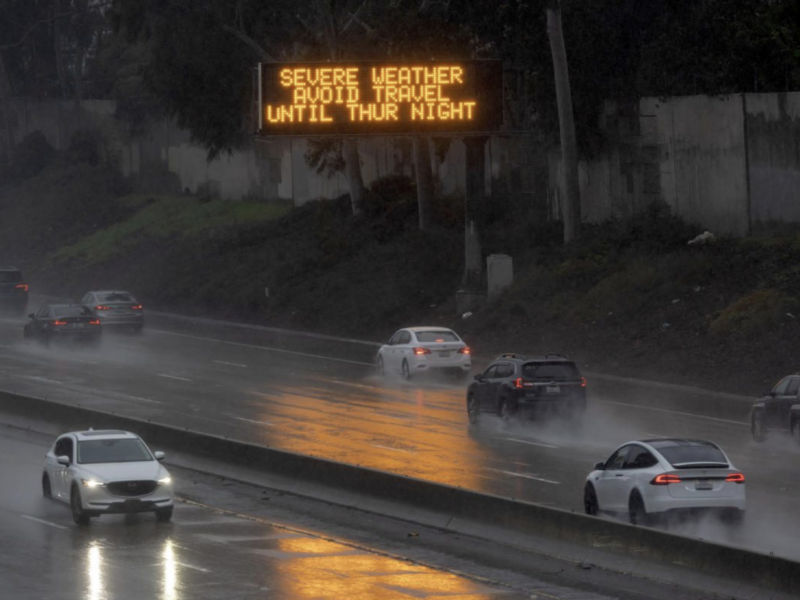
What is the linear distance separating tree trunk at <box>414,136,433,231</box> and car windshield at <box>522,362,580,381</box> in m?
24.1

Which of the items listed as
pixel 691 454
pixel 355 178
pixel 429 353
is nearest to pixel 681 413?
pixel 429 353

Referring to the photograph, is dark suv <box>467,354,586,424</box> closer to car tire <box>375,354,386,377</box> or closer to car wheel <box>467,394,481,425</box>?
car wheel <box>467,394,481,425</box>

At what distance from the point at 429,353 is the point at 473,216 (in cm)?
1117

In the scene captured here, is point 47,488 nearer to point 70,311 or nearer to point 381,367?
point 381,367

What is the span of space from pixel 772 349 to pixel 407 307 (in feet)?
60.9

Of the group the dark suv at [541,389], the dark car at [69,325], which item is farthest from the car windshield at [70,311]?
the dark suv at [541,389]

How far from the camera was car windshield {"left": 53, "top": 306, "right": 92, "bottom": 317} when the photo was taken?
50.0 m

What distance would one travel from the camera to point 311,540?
20.9 metres

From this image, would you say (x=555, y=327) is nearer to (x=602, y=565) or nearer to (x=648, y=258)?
(x=648, y=258)

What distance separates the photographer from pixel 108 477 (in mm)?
22109

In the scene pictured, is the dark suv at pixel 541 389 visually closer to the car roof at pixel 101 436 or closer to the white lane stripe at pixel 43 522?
the car roof at pixel 101 436

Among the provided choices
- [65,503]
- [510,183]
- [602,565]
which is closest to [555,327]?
[510,183]

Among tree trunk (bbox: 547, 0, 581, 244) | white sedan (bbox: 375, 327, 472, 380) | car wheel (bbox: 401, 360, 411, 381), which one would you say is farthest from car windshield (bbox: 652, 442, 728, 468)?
tree trunk (bbox: 547, 0, 581, 244)

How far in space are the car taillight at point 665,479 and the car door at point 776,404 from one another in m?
9.58
